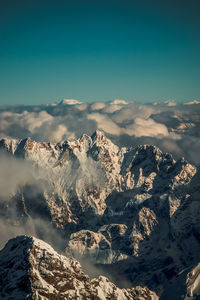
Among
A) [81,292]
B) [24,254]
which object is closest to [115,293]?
[81,292]

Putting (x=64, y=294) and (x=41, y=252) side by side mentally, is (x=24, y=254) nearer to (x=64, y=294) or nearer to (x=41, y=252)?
(x=41, y=252)

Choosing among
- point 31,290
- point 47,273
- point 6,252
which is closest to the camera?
point 31,290

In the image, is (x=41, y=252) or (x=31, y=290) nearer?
(x=31, y=290)

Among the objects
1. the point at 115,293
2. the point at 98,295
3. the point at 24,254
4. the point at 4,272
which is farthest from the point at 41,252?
the point at 115,293

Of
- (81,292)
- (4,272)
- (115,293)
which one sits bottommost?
(115,293)

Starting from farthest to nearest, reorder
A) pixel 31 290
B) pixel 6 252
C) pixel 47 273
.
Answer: pixel 6 252 < pixel 47 273 < pixel 31 290

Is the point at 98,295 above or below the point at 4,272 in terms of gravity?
below

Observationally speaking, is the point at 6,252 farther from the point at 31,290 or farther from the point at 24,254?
the point at 31,290
